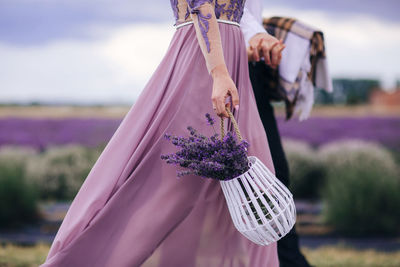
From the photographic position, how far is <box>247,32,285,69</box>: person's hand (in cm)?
198

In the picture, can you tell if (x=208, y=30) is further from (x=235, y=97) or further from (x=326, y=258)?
(x=326, y=258)

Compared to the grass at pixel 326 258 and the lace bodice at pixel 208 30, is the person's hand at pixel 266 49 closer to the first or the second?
the lace bodice at pixel 208 30

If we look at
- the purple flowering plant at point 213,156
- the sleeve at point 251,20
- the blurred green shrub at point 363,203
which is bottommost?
the blurred green shrub at point 363,203

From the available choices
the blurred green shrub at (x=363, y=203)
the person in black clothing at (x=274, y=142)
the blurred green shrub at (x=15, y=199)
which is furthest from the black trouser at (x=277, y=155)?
the blurred green shrub at (x=15, y=199)

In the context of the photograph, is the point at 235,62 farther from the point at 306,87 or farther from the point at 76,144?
the point at 76,144

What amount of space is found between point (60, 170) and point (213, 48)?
558 centimetres

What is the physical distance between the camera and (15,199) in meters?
5.63

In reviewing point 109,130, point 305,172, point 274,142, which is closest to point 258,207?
point 274,142

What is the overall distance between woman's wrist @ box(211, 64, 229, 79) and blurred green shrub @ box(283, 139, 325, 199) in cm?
500

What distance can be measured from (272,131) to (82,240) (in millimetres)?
1098

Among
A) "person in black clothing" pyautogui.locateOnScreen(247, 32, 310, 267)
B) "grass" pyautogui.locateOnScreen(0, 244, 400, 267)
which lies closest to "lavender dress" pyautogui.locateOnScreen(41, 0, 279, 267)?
"person in black clothing" pyautogui.locateOnScreen(247, 32, 310, 267)

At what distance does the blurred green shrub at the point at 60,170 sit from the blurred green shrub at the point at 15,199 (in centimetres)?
77

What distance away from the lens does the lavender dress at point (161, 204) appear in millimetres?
1685

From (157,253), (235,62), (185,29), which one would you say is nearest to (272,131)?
(235,62)
